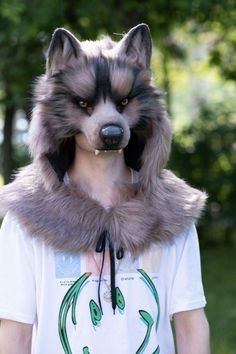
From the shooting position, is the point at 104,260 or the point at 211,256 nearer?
the point at 104,260

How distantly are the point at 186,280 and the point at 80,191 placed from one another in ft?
1.45

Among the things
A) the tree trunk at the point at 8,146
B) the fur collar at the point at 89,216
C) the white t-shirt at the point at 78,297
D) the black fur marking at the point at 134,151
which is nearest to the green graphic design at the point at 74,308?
the white t-shirt at the point at 78,297

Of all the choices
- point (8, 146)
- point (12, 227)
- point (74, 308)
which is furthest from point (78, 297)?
point (8, 146)

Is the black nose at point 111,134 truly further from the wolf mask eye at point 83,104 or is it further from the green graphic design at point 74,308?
the green graphic design at point 74,308

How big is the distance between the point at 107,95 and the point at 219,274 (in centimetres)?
666

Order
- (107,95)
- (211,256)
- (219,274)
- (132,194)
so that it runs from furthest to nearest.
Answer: (211,256) < (219,274) < (132,194) < (107,95)

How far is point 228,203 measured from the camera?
33.2 feet

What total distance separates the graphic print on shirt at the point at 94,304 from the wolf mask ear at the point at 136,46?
617 mm

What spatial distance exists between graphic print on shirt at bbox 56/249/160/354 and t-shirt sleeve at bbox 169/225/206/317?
0.24ft

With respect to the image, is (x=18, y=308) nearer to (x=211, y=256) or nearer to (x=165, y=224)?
(x=165, y=224)

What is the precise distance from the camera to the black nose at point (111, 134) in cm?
210

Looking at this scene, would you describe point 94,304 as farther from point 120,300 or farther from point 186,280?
point 186,280

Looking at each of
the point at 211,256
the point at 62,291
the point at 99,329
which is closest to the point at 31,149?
the point at 62,291

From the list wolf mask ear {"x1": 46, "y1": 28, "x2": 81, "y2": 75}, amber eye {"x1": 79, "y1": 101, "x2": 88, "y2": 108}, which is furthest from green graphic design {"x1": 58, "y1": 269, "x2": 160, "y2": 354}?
wolf mask ear {"x1": 46, "y1": 28, "x2": 81, "y2": 75}
